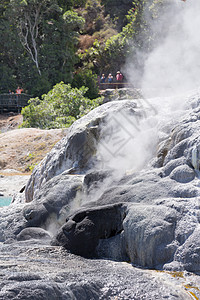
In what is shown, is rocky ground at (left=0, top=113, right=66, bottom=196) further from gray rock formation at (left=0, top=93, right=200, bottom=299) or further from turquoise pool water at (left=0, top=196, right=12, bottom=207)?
gray rock formation at (left=0, top=93, right=200, bottom=299)

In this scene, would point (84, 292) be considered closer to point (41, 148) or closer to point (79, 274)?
point (79, 274)

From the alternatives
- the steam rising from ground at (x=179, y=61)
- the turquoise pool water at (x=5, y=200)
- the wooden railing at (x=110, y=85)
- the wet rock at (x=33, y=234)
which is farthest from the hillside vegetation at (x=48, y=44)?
the wet rock at (x=33, y=234)

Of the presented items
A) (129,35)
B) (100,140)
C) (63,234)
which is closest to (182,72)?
(100,140)

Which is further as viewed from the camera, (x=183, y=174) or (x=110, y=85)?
(x=110, y=85)

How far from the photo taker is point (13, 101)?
21.1 metres

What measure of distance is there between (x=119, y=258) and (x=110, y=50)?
829 inches

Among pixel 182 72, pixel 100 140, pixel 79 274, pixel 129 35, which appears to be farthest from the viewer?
pixel 129 35

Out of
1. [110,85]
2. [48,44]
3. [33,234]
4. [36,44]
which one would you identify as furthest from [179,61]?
[36,44]

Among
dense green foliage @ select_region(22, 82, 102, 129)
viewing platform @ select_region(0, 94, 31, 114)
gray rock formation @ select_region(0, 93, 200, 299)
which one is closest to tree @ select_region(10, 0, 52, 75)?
viewing platform @ select_region(0, 94, 31, 114)

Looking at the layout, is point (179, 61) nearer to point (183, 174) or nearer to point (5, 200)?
point (5, 200)

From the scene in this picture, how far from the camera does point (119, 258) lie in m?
3.63

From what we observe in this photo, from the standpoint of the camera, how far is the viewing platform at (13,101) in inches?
825

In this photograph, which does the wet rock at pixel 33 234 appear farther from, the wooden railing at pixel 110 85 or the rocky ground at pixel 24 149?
the wooden railing at pixel 110 85

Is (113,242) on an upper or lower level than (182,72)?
lower
